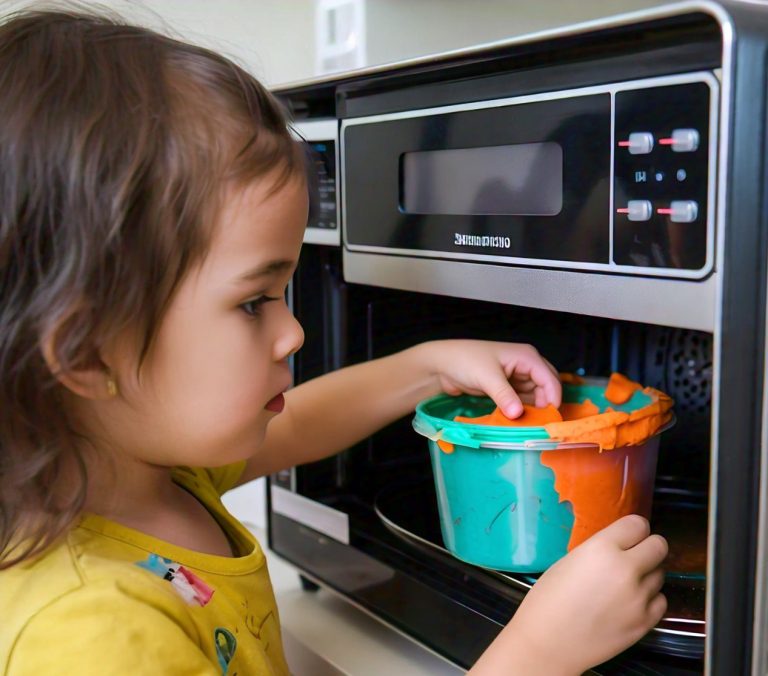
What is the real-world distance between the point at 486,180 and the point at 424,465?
37cm

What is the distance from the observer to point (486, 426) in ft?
2.01

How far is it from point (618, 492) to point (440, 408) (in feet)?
0.70

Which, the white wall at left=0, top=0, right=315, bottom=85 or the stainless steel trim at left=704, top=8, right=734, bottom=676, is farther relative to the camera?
the white wall at left=0, top=0, right=315, bottom=85

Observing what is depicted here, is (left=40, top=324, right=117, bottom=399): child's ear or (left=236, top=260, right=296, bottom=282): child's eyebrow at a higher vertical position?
(left=236, top=260, right=296, bottom=282): child's eyebrow

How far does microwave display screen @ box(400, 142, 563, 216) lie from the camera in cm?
57

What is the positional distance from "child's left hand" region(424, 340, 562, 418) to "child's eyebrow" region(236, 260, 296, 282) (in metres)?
0.22

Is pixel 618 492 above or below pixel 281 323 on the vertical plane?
below

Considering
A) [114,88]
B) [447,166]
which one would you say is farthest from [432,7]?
[114,88]

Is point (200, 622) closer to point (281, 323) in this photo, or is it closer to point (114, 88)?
point (281, 323)

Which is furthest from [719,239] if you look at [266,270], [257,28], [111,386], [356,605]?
[257,28]

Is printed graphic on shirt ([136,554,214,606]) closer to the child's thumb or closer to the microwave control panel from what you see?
the child's thumb

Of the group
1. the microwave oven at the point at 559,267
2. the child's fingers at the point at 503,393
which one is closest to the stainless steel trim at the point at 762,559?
the microwave oven at the point at 559,267

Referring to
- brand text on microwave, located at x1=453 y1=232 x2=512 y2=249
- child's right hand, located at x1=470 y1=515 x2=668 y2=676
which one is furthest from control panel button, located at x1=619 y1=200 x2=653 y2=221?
child's right hand, located at x1=470 y1=515 x2=668 y2=676

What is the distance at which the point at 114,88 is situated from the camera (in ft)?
1.79
